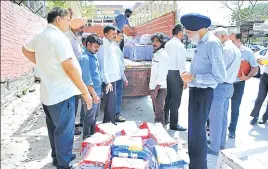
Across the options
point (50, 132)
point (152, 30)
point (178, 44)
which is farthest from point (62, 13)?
point (152, 30)

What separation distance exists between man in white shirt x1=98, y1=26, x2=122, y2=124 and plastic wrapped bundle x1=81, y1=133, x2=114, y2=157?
114 cm

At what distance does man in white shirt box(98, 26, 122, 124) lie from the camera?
3.99 metres

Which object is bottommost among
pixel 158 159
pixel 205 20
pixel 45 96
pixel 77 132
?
pixel 77 132

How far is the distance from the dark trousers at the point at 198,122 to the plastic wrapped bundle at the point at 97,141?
0.95m

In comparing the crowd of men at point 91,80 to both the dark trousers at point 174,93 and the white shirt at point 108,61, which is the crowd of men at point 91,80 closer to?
the white shirt at point 108,61

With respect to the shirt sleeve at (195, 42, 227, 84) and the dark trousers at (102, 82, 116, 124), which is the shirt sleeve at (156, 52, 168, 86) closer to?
the dark trousers at (102, 82, 116, 124)

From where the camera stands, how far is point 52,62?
7.98ft

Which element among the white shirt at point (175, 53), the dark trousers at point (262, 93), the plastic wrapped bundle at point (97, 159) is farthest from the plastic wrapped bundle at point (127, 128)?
the dark trousers at point (262, 93)

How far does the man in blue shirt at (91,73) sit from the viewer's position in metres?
3.26

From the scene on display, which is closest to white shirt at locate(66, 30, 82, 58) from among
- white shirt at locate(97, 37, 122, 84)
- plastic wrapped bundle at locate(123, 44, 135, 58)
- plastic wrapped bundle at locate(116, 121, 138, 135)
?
white shirt at locate(97, 37, 122, 84)

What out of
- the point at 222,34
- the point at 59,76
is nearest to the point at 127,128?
the point at 59,76

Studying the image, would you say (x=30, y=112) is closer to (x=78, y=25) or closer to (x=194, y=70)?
(x=78, y=25)

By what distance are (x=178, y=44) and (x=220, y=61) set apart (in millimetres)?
1713

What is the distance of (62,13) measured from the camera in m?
2.57
